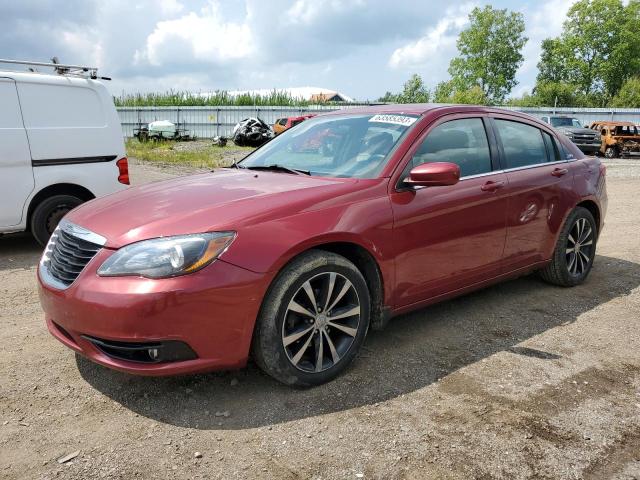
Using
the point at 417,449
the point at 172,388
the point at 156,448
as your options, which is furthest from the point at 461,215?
the point at 156,448

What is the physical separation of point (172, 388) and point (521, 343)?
231cm

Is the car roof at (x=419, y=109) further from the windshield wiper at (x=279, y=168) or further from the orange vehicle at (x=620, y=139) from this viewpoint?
the orange vehicle at (x=620, y=139)

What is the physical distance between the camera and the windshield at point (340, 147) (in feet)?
11.9

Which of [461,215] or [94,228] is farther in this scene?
[461,215]

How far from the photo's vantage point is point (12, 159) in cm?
601

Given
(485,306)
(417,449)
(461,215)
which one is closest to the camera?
(417,449)

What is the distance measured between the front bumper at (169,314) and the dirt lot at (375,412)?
31 centimetres

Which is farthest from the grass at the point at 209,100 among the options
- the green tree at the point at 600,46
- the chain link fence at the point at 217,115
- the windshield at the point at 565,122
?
the green tree at the point at 600,46

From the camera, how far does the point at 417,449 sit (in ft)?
8.47

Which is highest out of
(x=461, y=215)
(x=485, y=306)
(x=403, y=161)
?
(x=403, y=161)

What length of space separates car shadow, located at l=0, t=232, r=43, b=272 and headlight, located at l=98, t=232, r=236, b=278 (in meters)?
3.63

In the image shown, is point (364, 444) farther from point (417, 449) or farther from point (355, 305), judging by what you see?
point (355, 305)

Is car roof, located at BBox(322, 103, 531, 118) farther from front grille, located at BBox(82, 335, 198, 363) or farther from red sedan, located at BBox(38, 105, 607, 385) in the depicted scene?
front grille, located at BBox(82, 335, 198, 363)

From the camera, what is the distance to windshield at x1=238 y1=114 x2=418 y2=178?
3.62m
